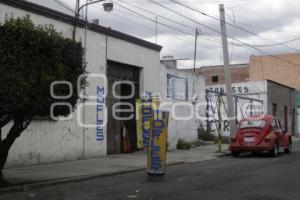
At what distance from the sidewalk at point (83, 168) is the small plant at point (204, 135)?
919 centimetres

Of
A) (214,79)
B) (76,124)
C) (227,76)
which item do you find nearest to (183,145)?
(227,76)

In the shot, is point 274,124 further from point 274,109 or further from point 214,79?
point 214,79

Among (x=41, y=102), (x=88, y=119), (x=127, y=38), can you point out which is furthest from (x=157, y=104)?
(x=41, y=102)

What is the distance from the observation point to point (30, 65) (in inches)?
464

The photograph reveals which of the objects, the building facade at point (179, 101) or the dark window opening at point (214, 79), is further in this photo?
the dark window opening at point (214, 79)

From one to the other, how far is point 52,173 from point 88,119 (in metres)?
5.58

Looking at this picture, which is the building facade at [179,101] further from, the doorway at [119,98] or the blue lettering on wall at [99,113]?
the blue lettering on wall at [99,113]

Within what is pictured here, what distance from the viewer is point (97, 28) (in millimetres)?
20938

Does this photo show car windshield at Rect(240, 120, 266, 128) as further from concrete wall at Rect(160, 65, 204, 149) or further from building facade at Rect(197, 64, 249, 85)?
building facade at Rect(197, 64, 249, 85)

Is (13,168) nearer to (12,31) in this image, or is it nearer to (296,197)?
(12,31)

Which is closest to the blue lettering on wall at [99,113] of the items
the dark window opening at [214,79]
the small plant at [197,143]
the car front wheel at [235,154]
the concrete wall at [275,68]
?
the car front wheel at [235,154]

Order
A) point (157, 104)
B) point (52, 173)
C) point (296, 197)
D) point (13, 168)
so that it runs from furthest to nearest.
A: point (157, 104) < point (13, 168) < point (52, 173) < point (296, 197)

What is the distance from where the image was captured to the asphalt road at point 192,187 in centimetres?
1110

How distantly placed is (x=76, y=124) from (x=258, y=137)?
288 inches
